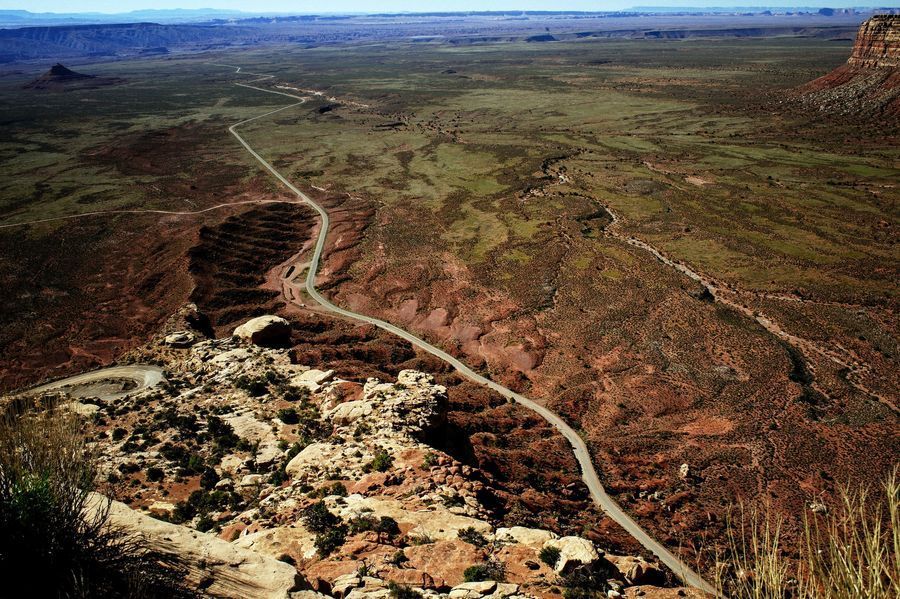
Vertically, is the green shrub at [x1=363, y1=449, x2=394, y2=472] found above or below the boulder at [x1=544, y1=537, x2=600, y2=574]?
below

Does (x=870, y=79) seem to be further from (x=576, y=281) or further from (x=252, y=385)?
(x=252, y=385)

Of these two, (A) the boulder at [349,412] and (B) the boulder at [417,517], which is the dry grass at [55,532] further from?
(A) the boulder at [349,412]

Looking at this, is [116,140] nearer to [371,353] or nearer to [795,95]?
[371,353]

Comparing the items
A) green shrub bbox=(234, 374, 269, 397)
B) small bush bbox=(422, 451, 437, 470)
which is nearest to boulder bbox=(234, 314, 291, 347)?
green shrub bbox=(234, 374, 269, 397)

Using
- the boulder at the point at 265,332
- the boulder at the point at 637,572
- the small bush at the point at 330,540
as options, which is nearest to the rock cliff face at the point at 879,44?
the boulder at the point at 265,332

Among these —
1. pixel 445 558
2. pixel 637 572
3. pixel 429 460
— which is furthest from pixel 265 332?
pixel 637 572

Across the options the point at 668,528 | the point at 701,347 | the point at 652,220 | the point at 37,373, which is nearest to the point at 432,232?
the point at 652,220

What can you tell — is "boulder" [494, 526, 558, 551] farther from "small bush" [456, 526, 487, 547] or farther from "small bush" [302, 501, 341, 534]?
"small bush" [302, 501, 341, 534]
